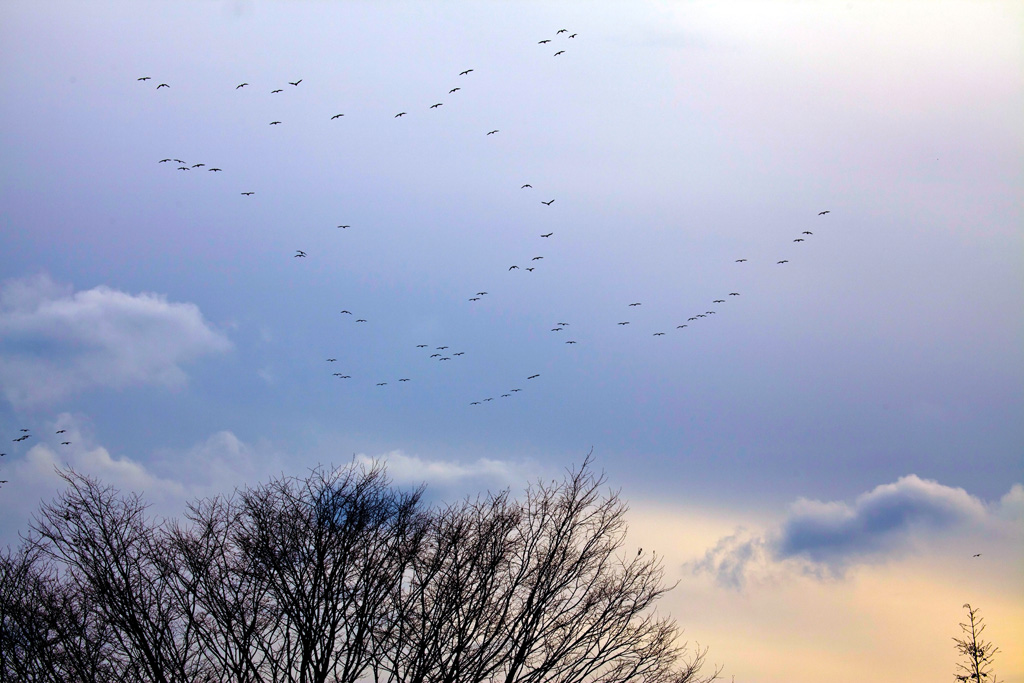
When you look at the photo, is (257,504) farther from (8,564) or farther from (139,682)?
(8,564)

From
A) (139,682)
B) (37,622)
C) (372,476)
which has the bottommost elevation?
(139,682)

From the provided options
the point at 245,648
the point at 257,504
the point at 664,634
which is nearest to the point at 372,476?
the point at 257,504

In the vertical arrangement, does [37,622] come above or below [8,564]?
below

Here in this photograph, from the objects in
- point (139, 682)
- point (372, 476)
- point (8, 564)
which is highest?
point (372, 476)

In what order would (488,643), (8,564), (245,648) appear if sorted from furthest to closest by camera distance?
(8,564) < (488,643) < (245,648)

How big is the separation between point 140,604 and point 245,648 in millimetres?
2599

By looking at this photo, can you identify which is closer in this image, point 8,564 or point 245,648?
point 245,648

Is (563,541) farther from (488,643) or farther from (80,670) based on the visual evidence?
(80,670)

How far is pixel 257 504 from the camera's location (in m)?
17.1

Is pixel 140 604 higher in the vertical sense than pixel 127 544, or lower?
lower

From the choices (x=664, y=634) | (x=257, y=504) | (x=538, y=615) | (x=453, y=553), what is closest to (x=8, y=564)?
(x=257, y=504)

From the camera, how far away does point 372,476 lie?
1852cm

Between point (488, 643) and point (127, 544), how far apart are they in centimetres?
820

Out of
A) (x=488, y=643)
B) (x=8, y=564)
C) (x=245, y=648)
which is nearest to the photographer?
(x=245, y=648)
